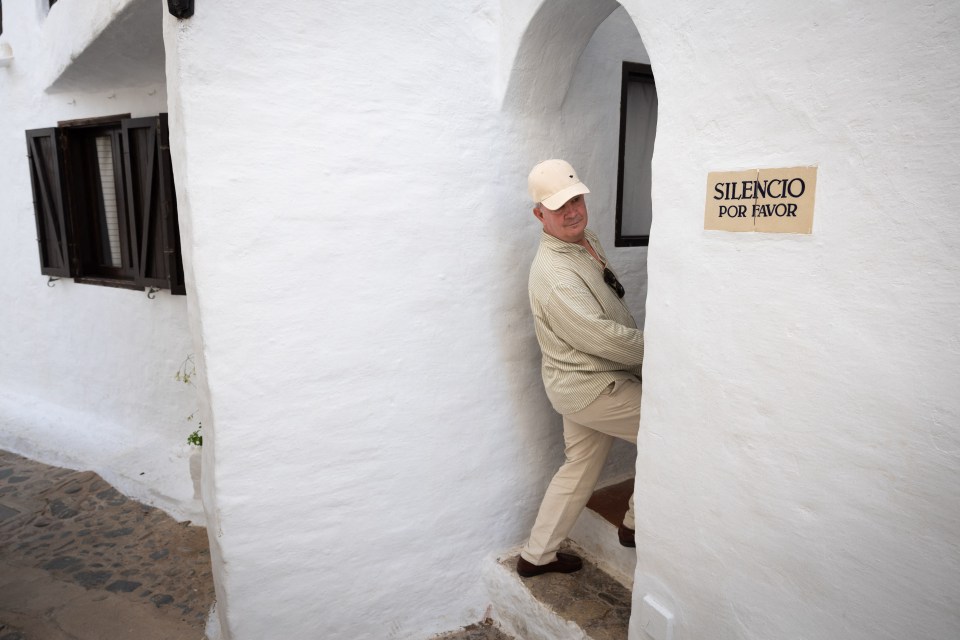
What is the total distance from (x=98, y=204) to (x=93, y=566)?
305 centimetres

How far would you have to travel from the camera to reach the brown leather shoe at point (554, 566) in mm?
3215

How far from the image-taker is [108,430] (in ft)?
18.0

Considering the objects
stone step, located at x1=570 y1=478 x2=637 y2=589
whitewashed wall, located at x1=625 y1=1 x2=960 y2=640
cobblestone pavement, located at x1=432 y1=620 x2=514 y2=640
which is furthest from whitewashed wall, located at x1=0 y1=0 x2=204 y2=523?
whitewashed wall, located at x1=625 y1=1 x2=960 y2=640

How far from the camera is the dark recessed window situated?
12.3 feet

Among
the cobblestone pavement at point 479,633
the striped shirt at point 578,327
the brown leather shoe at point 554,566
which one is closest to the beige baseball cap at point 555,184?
the striped shirt at point 578,327

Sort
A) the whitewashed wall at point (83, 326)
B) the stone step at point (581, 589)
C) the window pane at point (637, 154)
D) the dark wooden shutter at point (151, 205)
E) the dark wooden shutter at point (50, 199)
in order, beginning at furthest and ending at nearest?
the dark wooden shutter at point (50, 199), the whitewashed wall at point (83, 326), the dark wooden shutter at point (151, 205), the window pane at point (637, 154), the stone step at point (581, 589)

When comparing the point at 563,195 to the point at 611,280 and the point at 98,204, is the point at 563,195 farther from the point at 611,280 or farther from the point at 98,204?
the point at 98,204

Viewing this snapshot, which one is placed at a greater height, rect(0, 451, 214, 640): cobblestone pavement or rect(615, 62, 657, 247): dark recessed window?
rect(615, 62, 657, 247): dark recessed window

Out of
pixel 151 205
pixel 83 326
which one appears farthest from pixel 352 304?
pixel 83 326

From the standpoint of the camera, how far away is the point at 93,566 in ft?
13.2

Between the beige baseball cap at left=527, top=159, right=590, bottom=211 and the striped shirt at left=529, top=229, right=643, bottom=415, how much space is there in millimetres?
175

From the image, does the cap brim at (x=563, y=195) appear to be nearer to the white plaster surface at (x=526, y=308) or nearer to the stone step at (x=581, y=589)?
the white plaster surface at (x=526, y=308)

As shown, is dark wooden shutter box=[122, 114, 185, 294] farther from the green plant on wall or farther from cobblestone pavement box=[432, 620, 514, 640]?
cobblestone pavement box=[432, 620, 514, 640]

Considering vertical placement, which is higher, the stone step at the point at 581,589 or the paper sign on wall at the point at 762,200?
the paper sign on wall at the point at 762,200
